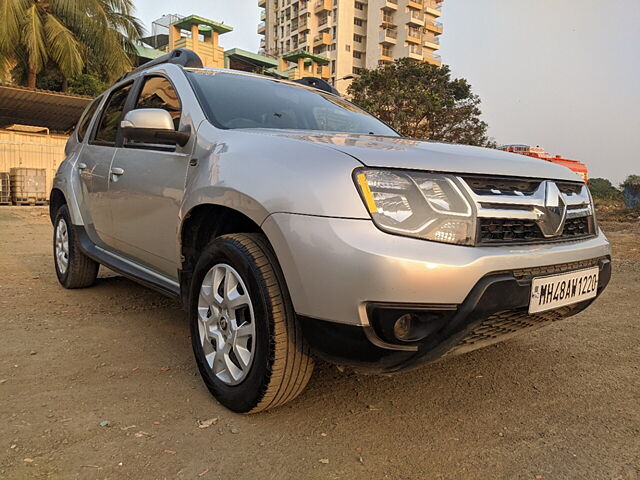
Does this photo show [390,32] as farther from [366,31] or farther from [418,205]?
[418,205]

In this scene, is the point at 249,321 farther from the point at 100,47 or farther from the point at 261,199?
the point at 100,47

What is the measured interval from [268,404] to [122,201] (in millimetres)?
1665

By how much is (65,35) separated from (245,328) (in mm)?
20556

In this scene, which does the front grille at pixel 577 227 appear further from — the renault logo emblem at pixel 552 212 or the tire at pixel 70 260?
the tire at pixel 70 260

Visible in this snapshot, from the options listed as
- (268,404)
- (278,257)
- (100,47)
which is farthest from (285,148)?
(100,47)

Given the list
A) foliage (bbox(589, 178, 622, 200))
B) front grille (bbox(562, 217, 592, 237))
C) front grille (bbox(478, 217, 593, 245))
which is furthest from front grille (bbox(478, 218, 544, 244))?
foliage (bbox(589, 178, 622, 200))

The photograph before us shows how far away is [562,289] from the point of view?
1930mm

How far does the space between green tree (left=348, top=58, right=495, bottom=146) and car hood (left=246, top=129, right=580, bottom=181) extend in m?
21.5

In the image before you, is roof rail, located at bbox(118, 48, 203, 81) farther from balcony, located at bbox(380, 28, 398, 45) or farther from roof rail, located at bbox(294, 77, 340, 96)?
balcony, located at bbox(380, 28, 398, 45)

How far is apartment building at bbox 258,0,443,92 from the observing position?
58.5 m

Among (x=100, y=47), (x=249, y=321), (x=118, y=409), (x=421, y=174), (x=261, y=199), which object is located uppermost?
(x=100, y=47)

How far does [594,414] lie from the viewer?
7.06 feet

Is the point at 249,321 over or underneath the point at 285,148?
underneath

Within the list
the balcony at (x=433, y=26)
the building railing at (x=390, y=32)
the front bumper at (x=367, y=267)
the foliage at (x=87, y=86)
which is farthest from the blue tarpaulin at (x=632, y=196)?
the balcony at (x=433, y=26)
